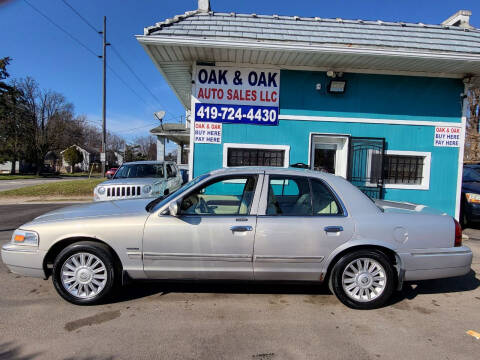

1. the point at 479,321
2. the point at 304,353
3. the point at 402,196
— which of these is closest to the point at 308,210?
the point at 304,353

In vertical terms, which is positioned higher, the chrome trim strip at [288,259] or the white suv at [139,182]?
the white suv at [139,182]

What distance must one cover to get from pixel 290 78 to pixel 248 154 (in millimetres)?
2220

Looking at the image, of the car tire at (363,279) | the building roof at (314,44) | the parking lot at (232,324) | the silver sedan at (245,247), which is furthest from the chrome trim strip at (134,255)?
the building roof at (314,44)

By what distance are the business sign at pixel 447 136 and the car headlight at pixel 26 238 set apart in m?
8.69

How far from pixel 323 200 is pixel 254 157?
4087 mm

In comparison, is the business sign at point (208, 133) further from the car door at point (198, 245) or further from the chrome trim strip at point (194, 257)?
the chrome trim strip at point (194, 257)

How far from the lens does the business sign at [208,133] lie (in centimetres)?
712

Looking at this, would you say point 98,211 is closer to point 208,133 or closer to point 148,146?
point 208,133

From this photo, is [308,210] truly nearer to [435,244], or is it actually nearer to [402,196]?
[435,244]

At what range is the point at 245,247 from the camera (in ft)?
10.4

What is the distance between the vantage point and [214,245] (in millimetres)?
3154

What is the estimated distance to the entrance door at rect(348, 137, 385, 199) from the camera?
23.8 ft

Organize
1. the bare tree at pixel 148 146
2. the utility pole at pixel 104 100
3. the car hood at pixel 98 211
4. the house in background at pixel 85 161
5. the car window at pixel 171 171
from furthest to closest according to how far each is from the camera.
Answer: the bare tree at pixel 148 146
the house in background at pixel 85 161
the utility pole at pixel 104 100
the car window at pixel 171 171
the car hood at pixel 98 211

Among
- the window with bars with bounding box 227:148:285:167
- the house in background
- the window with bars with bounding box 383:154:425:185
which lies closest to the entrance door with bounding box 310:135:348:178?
the window with bars with bounding box 227:148:285:167
